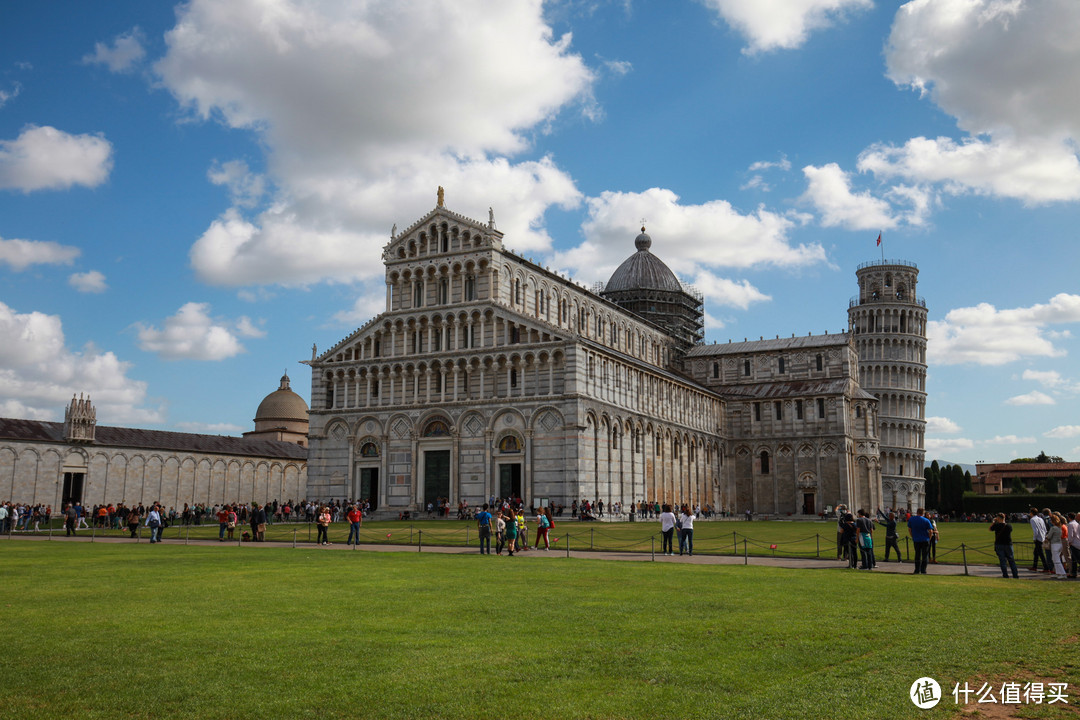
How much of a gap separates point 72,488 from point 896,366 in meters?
90.0

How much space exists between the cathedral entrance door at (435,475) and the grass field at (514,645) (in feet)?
130

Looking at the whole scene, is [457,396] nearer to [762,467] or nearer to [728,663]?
[762,467]

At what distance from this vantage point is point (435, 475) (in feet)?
198

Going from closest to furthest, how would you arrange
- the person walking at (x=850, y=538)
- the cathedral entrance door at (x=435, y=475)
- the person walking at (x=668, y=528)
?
the person walking at (x=850, y=538) < the person walking at (x=668, y=528) < the cathedral entrance door at (x=435, y=475)

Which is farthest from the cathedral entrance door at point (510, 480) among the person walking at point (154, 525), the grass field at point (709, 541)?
the person walking at point (154, 525)

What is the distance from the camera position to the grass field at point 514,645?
8906mm

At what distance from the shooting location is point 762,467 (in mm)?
83688

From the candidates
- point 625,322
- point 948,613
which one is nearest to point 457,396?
point 625,322

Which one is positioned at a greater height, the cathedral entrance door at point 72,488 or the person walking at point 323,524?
the cathedral entrance door at point 72,488

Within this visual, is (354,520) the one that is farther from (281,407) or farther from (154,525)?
(281,407)

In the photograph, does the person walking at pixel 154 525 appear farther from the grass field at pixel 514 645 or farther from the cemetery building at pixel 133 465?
the cemetery building at pixel 133 465

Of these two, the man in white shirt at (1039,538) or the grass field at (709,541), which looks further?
the grass field at (709,541)

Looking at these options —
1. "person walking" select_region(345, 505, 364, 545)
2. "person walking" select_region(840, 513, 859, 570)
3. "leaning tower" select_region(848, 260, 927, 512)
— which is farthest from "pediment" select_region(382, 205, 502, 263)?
"leaning tower" select_region(848, 260, 927, 512)

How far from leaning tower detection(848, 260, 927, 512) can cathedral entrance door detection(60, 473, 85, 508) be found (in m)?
83.8
